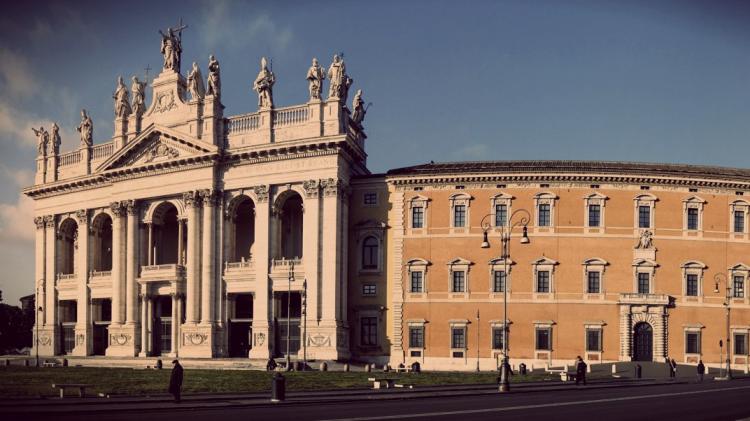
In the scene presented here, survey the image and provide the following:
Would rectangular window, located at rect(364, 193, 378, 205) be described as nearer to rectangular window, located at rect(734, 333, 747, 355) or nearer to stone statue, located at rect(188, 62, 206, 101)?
stone statue, located at rect(188, 62, 206, 101)

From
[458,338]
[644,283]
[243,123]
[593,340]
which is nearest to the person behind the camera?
[593,340]

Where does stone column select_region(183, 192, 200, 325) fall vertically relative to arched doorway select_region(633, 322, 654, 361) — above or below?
above

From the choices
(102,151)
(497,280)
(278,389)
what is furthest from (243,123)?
(278,389)

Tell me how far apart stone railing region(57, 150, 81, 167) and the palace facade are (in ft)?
44.6

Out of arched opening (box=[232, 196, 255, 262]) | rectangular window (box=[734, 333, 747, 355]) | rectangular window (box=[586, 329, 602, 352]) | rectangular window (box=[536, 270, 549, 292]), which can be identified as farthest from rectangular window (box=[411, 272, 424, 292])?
rectangular window (box=[734, 333, 747, 355])

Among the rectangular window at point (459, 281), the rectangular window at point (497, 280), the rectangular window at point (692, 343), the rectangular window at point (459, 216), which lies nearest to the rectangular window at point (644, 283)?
the rectangular window at point (692, 343)

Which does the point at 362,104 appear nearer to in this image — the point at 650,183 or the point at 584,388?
the point at 650,183

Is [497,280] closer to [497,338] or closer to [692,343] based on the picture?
[497,338]

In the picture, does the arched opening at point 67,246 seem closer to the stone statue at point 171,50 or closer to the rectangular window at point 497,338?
the stone statue at point 171,50

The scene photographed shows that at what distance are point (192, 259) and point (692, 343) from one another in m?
39.4

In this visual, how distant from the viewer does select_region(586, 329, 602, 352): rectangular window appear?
199 feet

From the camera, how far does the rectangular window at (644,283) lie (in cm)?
6153

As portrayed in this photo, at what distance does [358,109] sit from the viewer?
6825cm

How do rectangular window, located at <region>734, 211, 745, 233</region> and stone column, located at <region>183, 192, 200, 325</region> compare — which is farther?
stone column, located at <region>183, 192, 200, 325</region>
